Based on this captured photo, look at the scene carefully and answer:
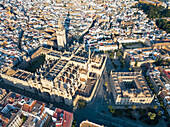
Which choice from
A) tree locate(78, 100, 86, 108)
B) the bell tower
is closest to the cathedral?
the bell tower

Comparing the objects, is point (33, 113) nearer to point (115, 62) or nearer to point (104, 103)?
point (104, 103)

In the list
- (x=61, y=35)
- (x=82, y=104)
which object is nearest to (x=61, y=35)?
(x=61, y=35)

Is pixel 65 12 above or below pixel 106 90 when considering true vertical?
above

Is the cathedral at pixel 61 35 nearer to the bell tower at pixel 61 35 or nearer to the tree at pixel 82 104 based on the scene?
the bell tower at pixel 61 35

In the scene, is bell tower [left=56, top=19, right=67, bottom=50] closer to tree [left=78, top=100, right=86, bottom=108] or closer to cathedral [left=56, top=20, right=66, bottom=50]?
cathedral [left=56, top=20, right=66, bottom=50]

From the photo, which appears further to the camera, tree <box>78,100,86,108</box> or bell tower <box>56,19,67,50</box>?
bell tower <box>56,19,67,50</box>

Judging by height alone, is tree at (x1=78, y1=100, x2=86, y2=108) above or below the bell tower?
below

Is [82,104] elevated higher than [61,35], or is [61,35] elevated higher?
[61,35]

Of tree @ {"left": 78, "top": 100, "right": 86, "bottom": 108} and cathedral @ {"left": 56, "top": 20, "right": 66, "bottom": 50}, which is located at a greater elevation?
cathedral @ {"left": 56, "top": 20, "right": 66, "bottom": 50}

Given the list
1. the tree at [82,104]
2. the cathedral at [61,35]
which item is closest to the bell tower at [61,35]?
the cathedral at [61,35]

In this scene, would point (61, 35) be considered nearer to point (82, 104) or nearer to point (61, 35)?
point (61, 35)

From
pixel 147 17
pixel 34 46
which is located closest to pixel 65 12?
pixel 34 46
